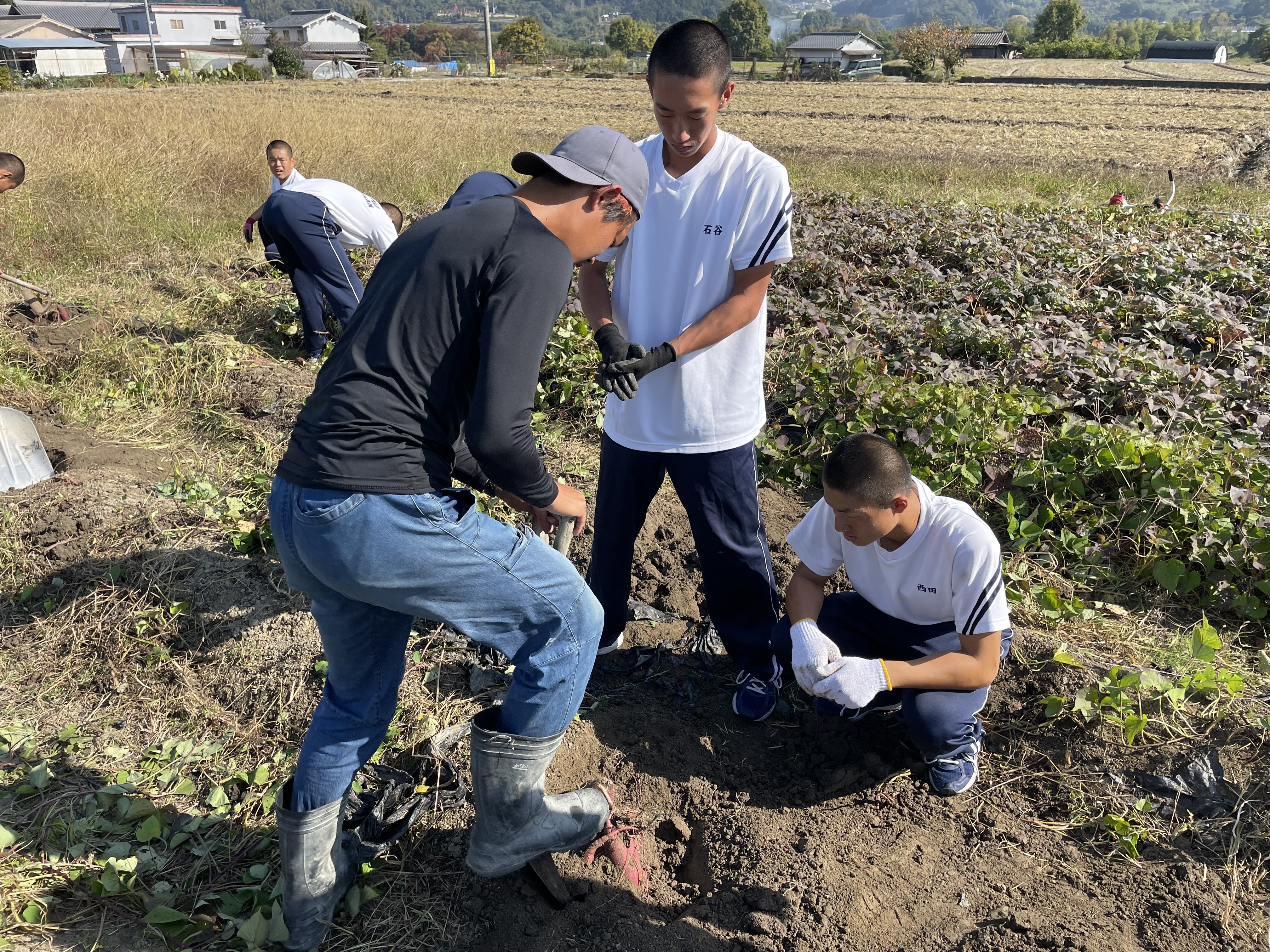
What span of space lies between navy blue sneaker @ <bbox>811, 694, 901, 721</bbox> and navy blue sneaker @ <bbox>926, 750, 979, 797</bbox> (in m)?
0.22

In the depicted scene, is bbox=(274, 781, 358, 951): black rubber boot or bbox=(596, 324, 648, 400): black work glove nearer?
bbox=(274, 781, 358, 951): black rubber boot

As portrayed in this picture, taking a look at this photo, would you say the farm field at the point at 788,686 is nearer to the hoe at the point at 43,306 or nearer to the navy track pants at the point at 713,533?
the hoe at the point at 43,306

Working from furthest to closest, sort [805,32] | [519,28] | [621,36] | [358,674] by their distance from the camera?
1. [805,32]
2. [621,36]
3. [519,28]
4. [358,674]

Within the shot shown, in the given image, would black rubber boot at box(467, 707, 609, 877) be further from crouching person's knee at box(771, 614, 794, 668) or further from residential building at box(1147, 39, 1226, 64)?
residential building at box(1147, 39, 1226, 64)

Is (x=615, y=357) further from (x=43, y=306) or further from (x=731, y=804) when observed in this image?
(x=43, y=306)

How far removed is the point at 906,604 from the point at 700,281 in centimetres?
109

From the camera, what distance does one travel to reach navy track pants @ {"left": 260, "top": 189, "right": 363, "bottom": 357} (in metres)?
5.19

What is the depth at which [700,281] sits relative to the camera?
246cm

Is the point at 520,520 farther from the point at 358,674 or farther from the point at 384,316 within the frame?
the point at 384,316

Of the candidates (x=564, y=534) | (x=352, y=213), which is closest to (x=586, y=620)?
(x=564, y=534)

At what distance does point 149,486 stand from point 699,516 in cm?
253

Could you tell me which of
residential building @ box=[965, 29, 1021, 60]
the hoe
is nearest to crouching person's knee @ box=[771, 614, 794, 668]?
the hoe

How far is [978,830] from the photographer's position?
2.38 meters

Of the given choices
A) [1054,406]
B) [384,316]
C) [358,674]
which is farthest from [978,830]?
[1054,406]
